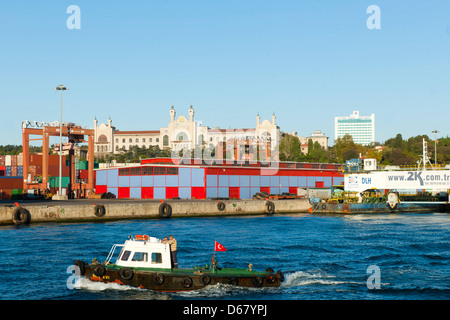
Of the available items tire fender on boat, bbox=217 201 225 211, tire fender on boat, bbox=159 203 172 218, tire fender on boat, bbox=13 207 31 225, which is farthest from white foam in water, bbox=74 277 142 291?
tire fender on boat, bbox=217 201 225 211

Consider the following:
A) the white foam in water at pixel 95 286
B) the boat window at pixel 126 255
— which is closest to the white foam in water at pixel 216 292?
the white foam in water at pixel 95 286

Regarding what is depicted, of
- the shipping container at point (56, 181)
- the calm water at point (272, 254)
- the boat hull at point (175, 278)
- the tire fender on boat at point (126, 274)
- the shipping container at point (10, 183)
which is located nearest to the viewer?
the boat hull at point (175, 278)

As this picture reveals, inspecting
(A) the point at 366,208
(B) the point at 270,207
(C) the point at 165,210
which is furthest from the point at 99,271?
(A) the point at 366,208

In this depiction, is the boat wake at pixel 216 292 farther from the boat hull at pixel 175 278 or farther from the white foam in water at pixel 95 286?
the white foam in water at pixel 95 286

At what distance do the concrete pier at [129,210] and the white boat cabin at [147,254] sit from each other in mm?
29825

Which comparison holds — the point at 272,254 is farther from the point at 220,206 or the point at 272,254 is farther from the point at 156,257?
the point at 220,206

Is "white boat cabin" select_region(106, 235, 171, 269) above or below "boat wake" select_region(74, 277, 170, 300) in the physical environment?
above

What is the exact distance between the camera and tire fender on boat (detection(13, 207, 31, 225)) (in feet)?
164

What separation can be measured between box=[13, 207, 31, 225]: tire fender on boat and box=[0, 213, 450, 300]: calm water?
1366 mm

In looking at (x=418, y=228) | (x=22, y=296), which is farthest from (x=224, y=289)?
(x=418, y=228)

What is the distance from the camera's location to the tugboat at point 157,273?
78.0 ft

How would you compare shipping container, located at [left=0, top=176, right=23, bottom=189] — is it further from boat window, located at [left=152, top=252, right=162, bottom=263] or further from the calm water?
boat window, located at [left=152, top=252, right=162, bottom=263]

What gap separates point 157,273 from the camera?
23.8 metres
